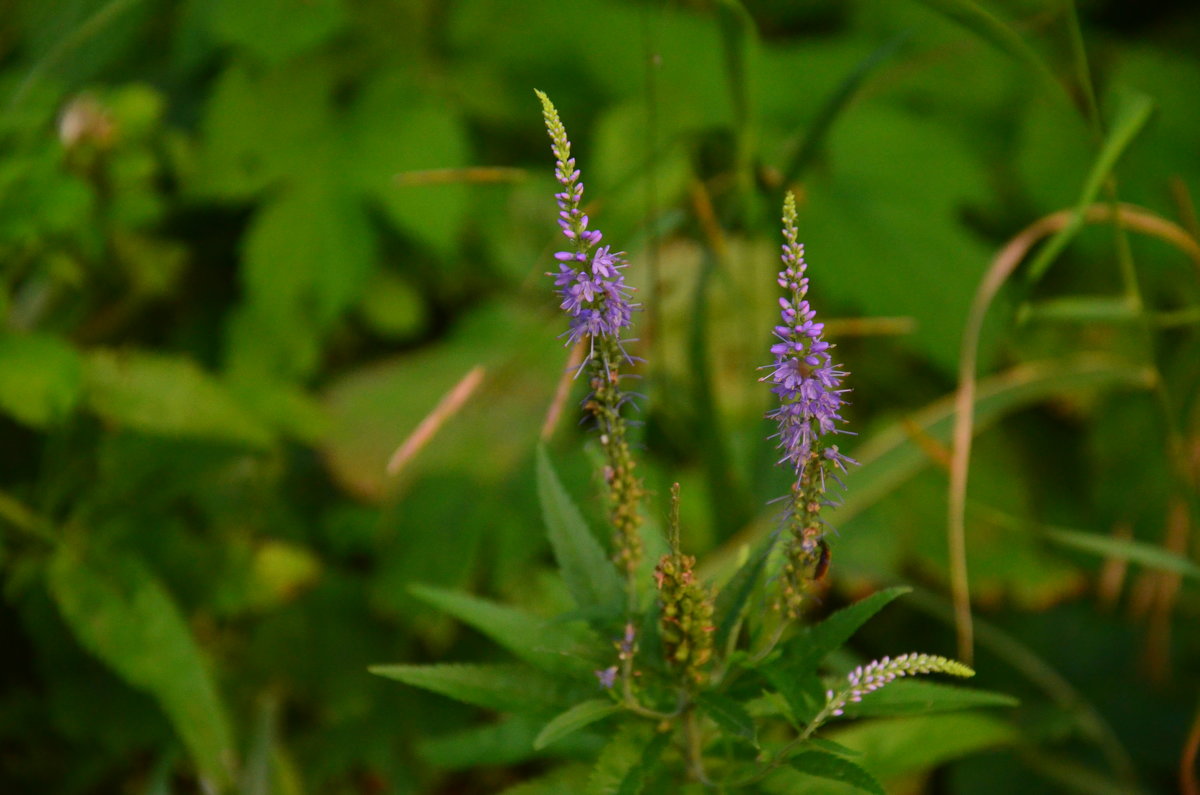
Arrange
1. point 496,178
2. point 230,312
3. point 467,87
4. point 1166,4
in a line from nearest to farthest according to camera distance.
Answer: point 496,178 < point 230,312 < point 467,87 < point 1166,4

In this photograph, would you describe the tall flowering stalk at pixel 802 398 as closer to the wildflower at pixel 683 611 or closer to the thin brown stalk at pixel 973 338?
the wildflower at pixel 683 611

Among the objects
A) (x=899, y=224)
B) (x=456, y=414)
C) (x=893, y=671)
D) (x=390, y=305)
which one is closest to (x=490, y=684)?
(x=893, y=671)

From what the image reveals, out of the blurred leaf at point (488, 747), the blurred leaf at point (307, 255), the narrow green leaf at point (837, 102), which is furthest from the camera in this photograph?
the blurred leaf at point (307, 255)

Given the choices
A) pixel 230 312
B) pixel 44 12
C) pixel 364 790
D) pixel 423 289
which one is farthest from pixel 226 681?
pixel 44 12

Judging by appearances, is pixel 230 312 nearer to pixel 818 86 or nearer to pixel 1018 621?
pixel 818 86

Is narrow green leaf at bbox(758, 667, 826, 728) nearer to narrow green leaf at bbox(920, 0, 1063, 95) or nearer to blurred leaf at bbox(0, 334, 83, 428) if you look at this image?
narrow green leaf at bbox(920, 0, 1063, 95)

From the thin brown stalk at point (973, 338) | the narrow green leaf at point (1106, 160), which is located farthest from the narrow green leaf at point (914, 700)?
the narrow green leaf at point (1106, 160)

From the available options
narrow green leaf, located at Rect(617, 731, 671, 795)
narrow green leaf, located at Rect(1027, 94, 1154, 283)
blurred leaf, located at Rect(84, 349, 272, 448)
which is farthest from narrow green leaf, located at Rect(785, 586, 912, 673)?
blurred leaf, located at Rect(84, 349, 272, 448)
